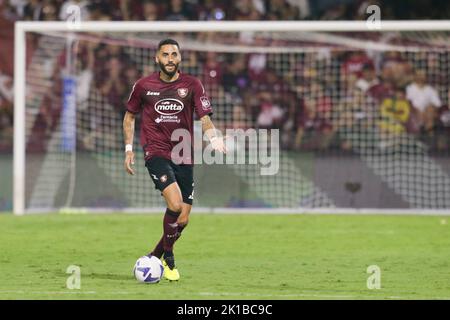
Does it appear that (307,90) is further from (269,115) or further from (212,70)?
(212,70)

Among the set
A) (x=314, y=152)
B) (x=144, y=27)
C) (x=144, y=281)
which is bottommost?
(x=144, y=281)

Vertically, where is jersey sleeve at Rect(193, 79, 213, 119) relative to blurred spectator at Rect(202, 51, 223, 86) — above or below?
below

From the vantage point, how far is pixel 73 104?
68.2 ft

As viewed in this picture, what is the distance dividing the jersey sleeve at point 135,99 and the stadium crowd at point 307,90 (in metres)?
9.07

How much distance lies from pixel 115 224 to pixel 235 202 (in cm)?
318

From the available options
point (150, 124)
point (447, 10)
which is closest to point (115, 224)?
point (150, 124)

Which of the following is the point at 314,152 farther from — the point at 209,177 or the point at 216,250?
the point at 216,250

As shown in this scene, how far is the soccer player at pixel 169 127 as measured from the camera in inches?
462

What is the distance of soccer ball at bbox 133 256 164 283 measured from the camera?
37.1 feet

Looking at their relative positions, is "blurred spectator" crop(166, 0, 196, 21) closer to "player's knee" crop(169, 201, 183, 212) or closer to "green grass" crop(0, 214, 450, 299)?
"green grass" crop(0, 214, 450, 299)

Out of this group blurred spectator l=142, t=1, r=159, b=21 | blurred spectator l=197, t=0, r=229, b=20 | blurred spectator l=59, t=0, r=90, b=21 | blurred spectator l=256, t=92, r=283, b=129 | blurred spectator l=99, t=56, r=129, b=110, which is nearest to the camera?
blurred spectator l=256, t=92, r=283, b=129

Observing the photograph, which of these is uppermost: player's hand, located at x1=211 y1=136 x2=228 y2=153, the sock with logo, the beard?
the beard

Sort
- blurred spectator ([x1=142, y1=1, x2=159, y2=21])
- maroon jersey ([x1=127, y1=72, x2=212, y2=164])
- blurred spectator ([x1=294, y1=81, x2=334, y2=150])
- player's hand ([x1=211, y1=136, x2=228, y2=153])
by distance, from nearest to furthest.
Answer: player's hand ([x1=211, y1=136, x2=228, y2=153]) < maroon jersey ([x1=127, y1=72, x2=212, y2=164]) < blurred spectator ([x1=294, y1=81, x2=334, y2=150]) < blurred spectator ([x1=142, y1=1, x2=159, y2=21])

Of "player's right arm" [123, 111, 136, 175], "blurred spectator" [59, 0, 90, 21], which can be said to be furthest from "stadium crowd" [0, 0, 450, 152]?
"player's right arm" [123, 111, 136, 175]
